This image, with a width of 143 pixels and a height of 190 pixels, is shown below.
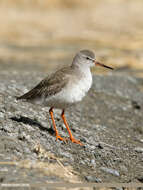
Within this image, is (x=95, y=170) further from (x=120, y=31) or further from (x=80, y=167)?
(x=120, y=31)

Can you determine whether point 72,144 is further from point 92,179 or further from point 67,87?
point 92,179

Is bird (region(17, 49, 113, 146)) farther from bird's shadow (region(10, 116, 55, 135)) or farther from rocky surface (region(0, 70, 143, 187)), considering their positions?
rocky surface (region(0, 70, 143, 187))

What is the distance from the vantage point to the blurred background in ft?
65.6

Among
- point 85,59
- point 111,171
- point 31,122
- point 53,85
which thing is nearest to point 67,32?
point 85,59

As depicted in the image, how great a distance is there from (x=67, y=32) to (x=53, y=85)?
2066 cm

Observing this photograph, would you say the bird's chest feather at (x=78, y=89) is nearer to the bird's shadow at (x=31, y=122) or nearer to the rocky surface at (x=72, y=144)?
the rocky surface at (x=72, y=144)

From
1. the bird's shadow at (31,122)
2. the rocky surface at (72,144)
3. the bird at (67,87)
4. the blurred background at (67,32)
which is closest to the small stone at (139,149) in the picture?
the rocky surface at (72,144)

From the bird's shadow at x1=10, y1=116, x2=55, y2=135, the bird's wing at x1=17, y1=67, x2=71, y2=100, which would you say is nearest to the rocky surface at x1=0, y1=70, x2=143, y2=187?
the bird's shadow at x1=10, y1=116, x2=55, y2=135

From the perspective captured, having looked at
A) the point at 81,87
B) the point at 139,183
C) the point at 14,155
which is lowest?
the point at 139,183

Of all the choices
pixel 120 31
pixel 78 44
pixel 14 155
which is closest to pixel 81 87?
pixel 14 155

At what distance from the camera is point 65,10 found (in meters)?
32.2

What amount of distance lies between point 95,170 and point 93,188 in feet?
2.89

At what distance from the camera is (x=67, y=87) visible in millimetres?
6746

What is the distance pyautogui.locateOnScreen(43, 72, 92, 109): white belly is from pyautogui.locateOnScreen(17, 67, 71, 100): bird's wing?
0.12m
